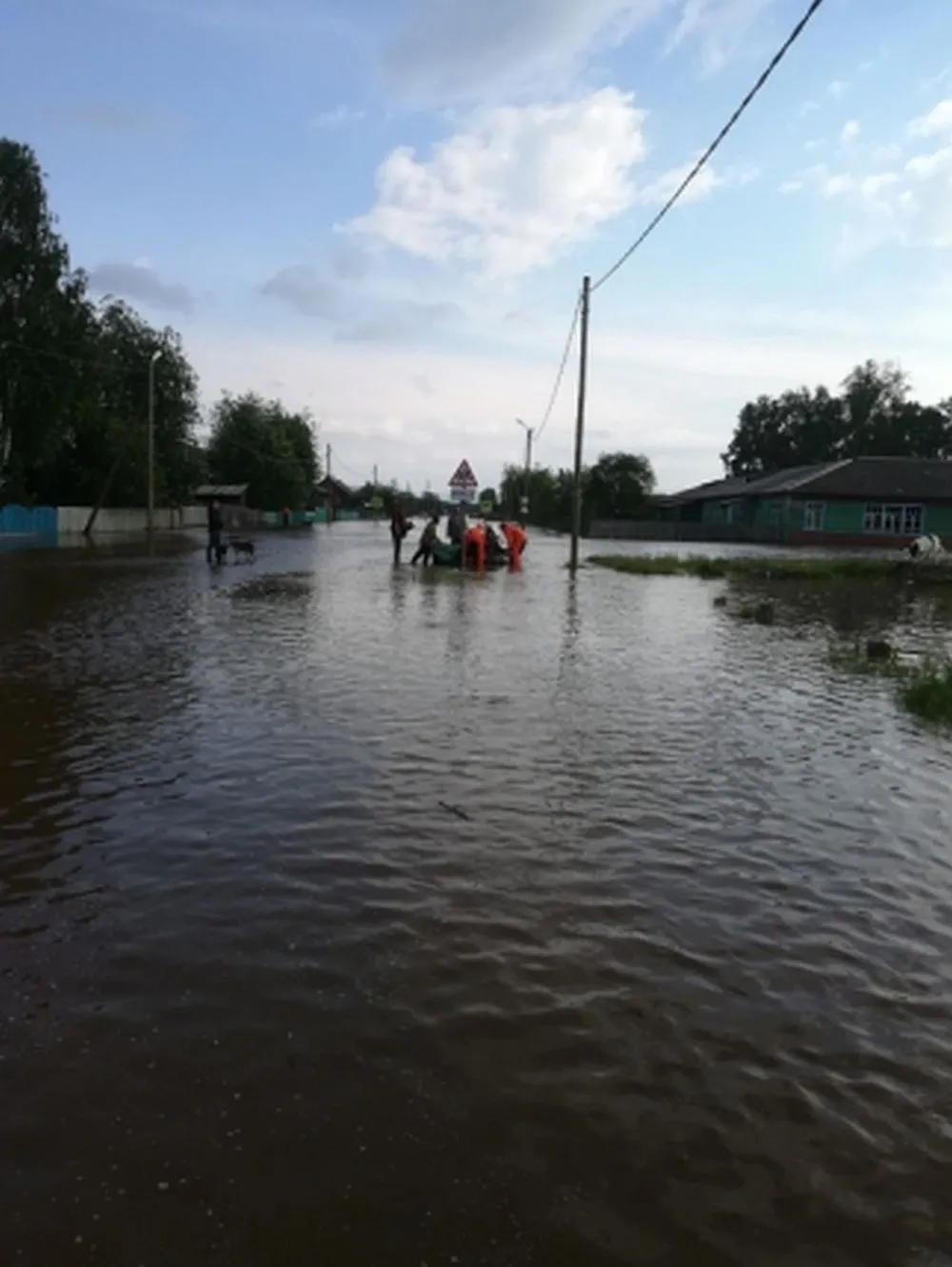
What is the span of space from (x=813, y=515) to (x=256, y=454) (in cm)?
4527

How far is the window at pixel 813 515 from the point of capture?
57844 mm

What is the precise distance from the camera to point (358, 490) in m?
160

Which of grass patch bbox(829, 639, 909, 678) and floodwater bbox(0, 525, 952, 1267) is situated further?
grass patch bbox(829, 639, 909, 678)

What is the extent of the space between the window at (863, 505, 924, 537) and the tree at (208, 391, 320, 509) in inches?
1849

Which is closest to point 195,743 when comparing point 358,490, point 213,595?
point 213,595

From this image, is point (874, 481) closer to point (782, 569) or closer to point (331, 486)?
point (782, 569)

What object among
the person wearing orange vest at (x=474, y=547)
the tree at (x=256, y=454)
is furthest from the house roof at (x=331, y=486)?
the person wearing orange vest at (x=474, y=547)

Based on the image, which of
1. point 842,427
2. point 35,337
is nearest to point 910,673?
point 35,337

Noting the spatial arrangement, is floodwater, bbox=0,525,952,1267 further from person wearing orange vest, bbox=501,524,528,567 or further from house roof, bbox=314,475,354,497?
house roof, bbox=314,475,354,497

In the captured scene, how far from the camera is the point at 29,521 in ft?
142

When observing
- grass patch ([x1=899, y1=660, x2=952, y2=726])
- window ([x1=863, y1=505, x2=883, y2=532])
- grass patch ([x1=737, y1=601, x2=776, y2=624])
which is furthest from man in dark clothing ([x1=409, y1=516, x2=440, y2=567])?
window ([x1=863, y1=505, x2=883, y2=532])

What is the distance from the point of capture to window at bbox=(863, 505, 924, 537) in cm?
5769

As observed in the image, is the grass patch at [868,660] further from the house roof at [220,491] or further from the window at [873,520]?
the house roof at [220,491]

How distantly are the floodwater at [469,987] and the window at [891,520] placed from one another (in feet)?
176
